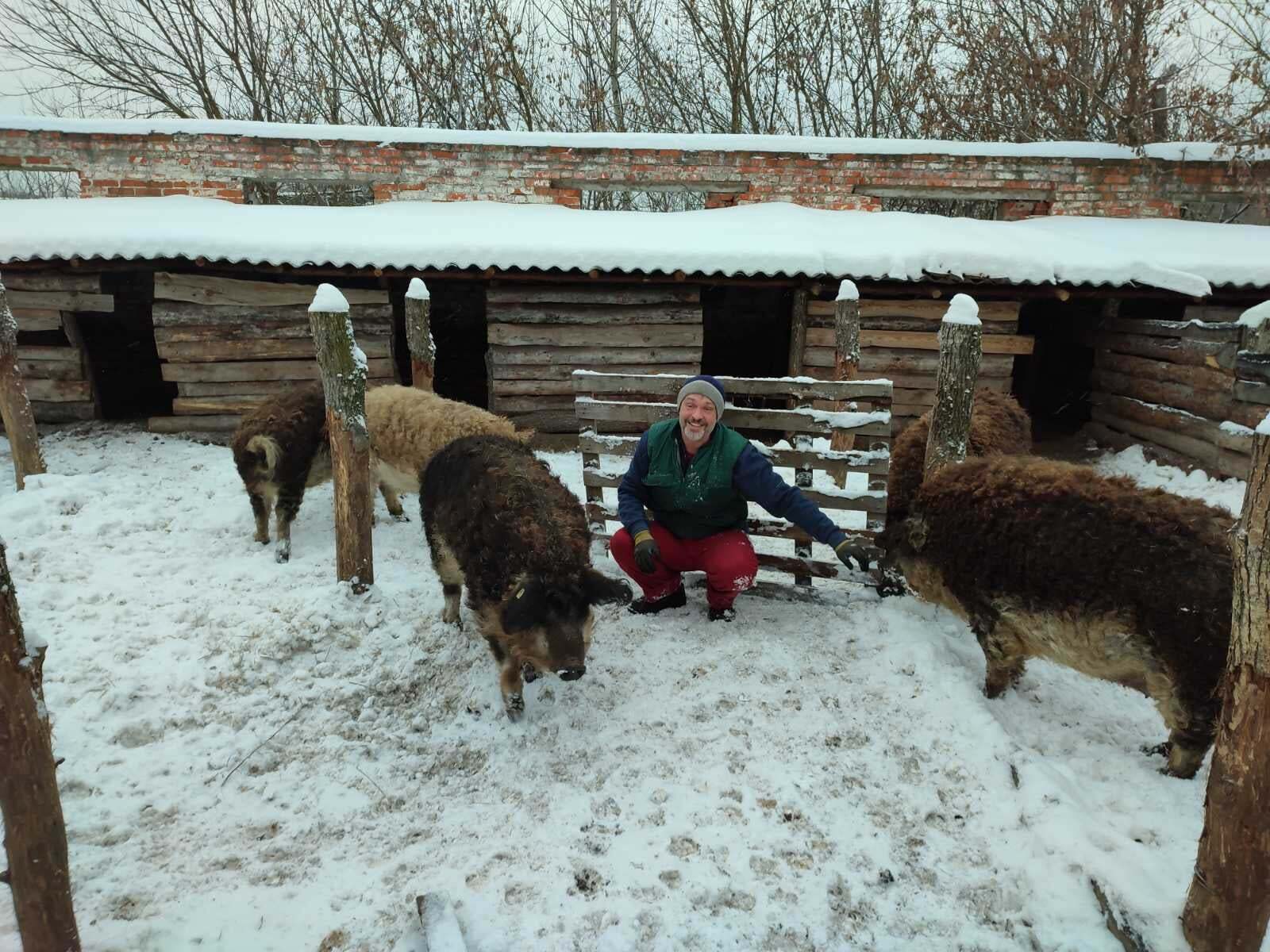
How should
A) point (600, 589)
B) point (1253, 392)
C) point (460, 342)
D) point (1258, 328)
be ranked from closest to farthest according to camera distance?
point (600, 589) → point (1258, 328) → point (1253, 392) → point (460, 342)

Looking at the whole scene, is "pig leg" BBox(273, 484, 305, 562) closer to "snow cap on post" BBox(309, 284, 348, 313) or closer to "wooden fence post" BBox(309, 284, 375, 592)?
"wooden fence post" BBox(309, 284, 375, 592)

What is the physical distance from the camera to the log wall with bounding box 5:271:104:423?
8867mm

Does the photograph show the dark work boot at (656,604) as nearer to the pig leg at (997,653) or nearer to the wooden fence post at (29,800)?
the pig leg at (997,653)

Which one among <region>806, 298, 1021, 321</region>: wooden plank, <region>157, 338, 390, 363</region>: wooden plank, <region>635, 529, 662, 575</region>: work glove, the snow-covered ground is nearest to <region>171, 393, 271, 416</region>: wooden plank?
<region>157, 338, 390, 363</region>: wooden plank

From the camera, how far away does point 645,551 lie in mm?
4320

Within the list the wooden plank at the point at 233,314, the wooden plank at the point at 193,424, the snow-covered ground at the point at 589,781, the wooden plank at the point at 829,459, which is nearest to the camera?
the snow-covered ground at the point at 589,781

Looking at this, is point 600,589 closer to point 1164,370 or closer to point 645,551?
point 645,551

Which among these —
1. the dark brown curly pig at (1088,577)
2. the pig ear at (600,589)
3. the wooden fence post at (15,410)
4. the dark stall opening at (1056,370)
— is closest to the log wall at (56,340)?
the wooden fence post at (15,410)

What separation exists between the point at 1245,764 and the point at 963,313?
3336 mm

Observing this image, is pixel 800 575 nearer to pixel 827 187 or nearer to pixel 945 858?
pixel 945 858

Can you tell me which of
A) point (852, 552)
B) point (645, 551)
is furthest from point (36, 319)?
point (852, 552)

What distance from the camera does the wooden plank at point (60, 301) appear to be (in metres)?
8.83

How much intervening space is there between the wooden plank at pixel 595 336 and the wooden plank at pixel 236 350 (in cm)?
188

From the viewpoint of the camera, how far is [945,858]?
9.71ft
